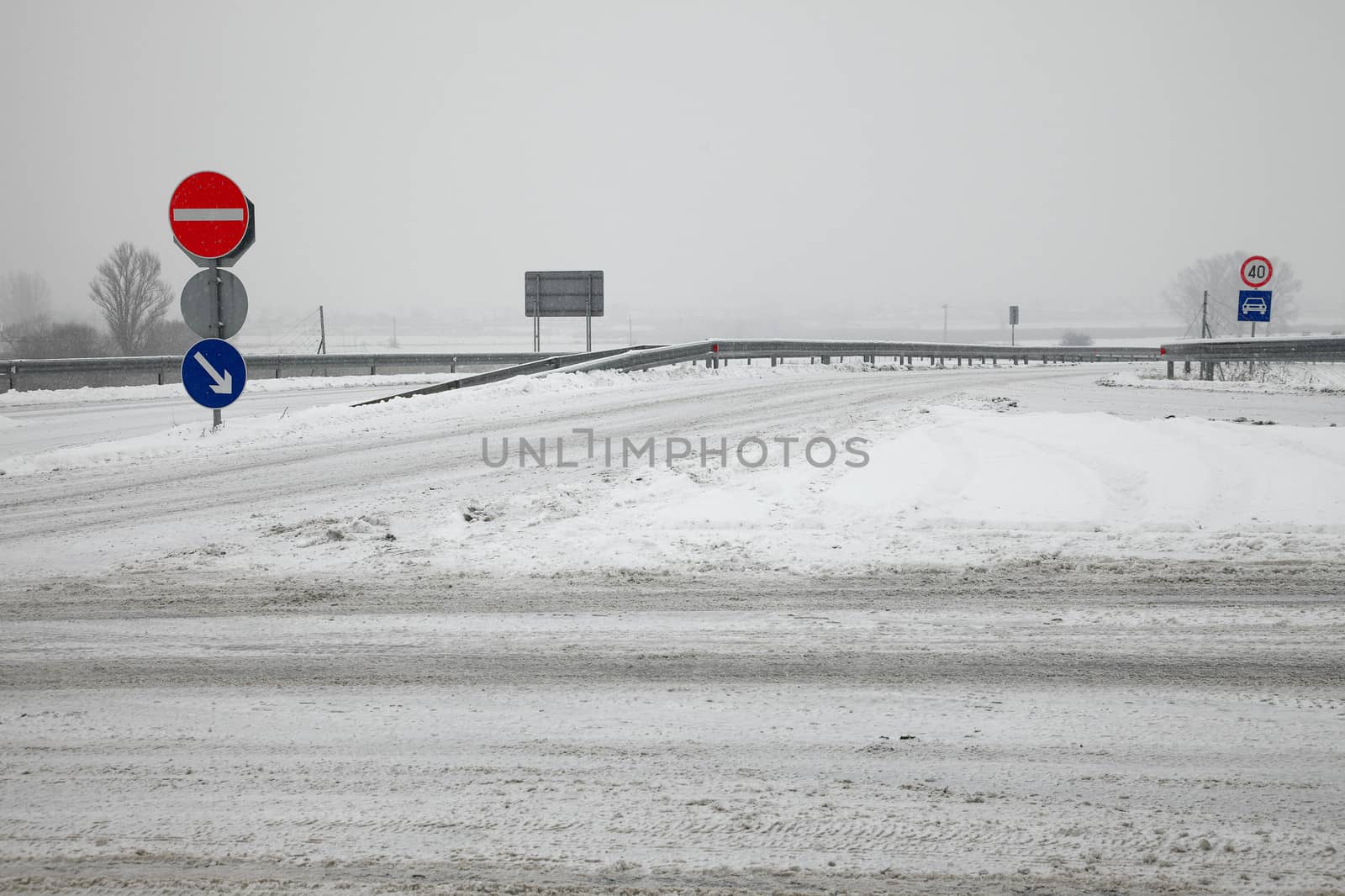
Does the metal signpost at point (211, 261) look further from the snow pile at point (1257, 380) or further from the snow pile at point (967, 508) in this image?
the snow pile at point (1257, 380)

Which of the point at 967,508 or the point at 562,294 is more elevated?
the point at 562,294

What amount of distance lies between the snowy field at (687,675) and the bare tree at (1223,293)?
91.9 m

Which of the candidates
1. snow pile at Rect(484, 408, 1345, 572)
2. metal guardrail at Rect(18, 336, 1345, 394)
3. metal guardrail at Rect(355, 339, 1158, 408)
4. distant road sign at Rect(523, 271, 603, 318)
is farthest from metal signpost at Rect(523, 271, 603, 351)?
snow pile at Rect(484, 408, 1345, 572)

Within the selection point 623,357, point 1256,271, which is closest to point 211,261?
point 623,357

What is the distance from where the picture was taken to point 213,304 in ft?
40.0

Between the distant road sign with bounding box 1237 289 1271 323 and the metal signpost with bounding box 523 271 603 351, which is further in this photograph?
the metal signpost with bounding box 523 271 603 351

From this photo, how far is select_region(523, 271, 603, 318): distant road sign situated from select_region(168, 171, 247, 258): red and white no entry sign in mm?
18059

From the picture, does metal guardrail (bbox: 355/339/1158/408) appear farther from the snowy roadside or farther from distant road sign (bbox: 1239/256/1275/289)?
distant road sign (bbox: 1239/256/1275/289)

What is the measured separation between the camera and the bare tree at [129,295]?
6388 centimetres

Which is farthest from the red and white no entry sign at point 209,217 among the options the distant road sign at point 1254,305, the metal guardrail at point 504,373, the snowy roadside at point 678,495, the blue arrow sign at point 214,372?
the distant road sign at point 1254,305

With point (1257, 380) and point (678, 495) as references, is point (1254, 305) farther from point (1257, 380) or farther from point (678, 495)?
point (678, 495)

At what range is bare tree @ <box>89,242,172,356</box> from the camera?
63.9 meters

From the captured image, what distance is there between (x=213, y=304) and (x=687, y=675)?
1041cm

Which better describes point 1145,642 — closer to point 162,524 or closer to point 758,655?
point 758,655
